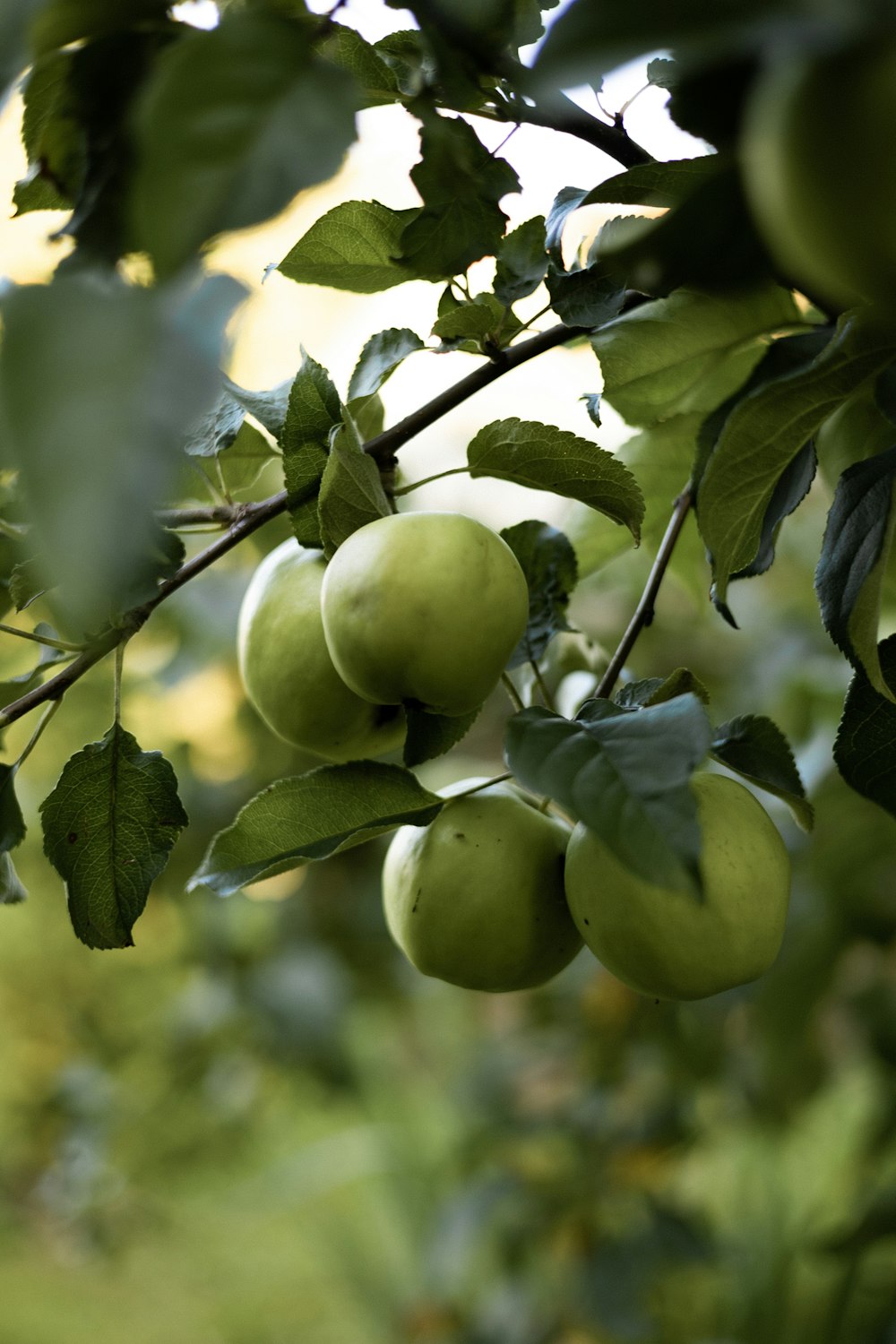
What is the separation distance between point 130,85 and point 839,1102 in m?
1.99

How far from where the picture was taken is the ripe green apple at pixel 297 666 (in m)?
0.47

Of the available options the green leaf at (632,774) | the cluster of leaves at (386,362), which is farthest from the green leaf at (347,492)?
the green leaf at (632,774)

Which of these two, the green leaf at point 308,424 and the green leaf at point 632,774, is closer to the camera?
the green leaf at point 632,774

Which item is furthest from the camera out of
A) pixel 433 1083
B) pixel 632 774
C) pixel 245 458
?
pixel 433 1083

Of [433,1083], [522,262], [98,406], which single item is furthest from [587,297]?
[433,1083]

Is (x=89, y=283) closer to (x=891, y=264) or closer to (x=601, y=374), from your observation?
(x=891, y=264)

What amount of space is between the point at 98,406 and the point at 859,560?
30 cm

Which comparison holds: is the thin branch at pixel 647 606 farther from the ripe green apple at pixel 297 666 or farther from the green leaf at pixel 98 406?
the green leaf at pixel 98 406

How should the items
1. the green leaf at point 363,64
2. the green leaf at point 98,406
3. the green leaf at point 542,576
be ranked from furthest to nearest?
the green leaf at point 542,576
the green leaf at point 363,64
the green leaf at point 98,406

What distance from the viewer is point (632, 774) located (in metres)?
0.34

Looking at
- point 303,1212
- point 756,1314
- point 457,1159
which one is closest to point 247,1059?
point 457,1159

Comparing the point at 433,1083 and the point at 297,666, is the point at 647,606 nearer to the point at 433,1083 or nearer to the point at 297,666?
the point at 297,666

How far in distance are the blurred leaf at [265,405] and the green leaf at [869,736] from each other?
260mm

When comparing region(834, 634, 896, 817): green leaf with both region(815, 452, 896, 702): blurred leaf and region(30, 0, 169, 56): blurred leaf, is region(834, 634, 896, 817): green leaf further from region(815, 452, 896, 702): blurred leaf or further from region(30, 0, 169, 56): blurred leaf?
region(30, 0, 169, 56): blurred leaf
